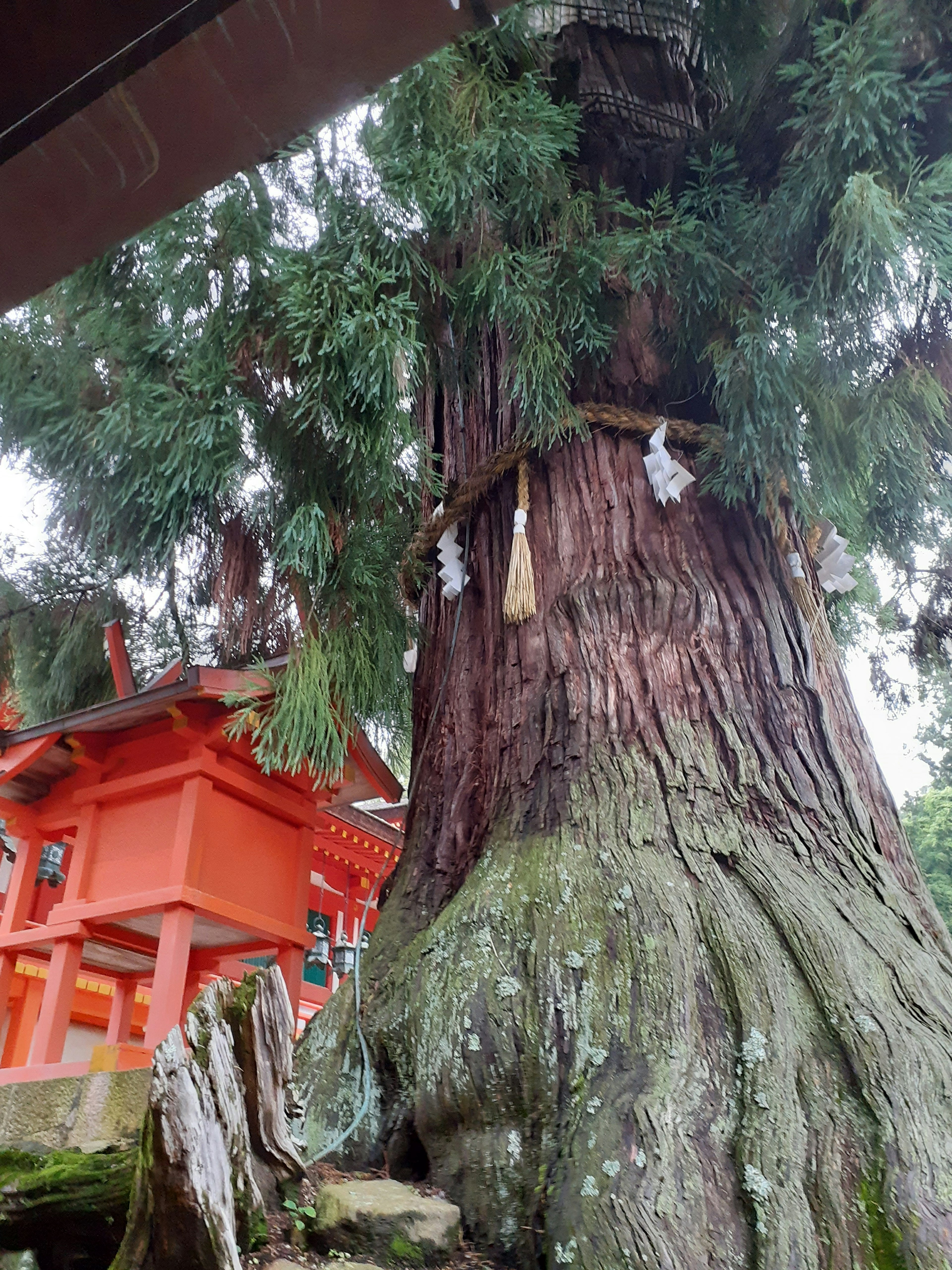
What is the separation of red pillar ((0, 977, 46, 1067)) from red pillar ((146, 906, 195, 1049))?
313cm

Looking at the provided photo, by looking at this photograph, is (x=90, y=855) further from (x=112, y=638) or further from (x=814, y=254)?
(x=814, y=254)

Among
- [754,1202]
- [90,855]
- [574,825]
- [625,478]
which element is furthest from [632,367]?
[90,855]

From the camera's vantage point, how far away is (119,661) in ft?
12.2

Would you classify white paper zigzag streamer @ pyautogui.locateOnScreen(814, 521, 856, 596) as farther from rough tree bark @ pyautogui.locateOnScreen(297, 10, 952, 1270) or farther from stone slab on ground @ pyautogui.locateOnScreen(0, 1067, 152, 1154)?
stone slab on ground @ pyautogui.locateOnScreen(0, 1067, 152, 1154)

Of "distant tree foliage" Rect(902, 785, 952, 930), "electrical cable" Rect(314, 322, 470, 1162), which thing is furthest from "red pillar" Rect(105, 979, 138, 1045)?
"distant tree foliage" Rect(902, 785, 952, 930)

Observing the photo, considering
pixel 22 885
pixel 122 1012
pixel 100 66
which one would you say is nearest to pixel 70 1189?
pixel 100 66

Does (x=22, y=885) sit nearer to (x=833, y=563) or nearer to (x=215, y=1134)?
(x=215, y=1134)

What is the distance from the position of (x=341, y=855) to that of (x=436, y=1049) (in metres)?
4.36

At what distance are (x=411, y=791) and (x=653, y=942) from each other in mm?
921

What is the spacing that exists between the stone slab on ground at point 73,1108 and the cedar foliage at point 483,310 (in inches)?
44.0

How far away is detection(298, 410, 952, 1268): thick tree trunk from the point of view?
120 cm

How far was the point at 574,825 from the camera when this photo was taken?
5.70ft

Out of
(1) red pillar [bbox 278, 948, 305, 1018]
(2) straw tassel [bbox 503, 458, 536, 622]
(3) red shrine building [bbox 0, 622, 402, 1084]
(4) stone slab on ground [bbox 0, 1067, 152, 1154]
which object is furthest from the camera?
(1) red pillar [bbox 278, 948, 305, 1018]

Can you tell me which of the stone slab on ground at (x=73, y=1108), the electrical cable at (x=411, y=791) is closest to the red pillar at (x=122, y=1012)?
the stone slab on ground at (x=73, y=1108)
